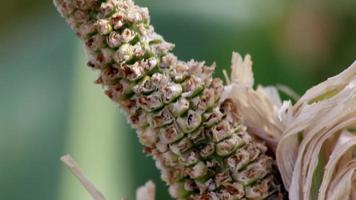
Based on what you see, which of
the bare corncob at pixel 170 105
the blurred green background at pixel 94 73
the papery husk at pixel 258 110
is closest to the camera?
the bare corncob at pixel 170 105

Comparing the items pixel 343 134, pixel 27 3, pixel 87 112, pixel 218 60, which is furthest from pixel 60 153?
pixel 27 3

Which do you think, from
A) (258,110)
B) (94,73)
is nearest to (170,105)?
(258,110)

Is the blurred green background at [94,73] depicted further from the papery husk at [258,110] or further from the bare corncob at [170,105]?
the bare corncob at [170,105]

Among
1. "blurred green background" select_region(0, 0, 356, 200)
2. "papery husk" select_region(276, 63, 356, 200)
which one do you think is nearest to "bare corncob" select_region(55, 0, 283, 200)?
"papery husk" select_region(276, 63, 356, 200)

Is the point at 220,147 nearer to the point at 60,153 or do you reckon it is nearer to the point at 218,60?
the point at 60,153

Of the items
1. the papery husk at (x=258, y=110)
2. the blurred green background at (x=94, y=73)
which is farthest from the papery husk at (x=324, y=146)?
the blurred green background at (x=94, y=73)
